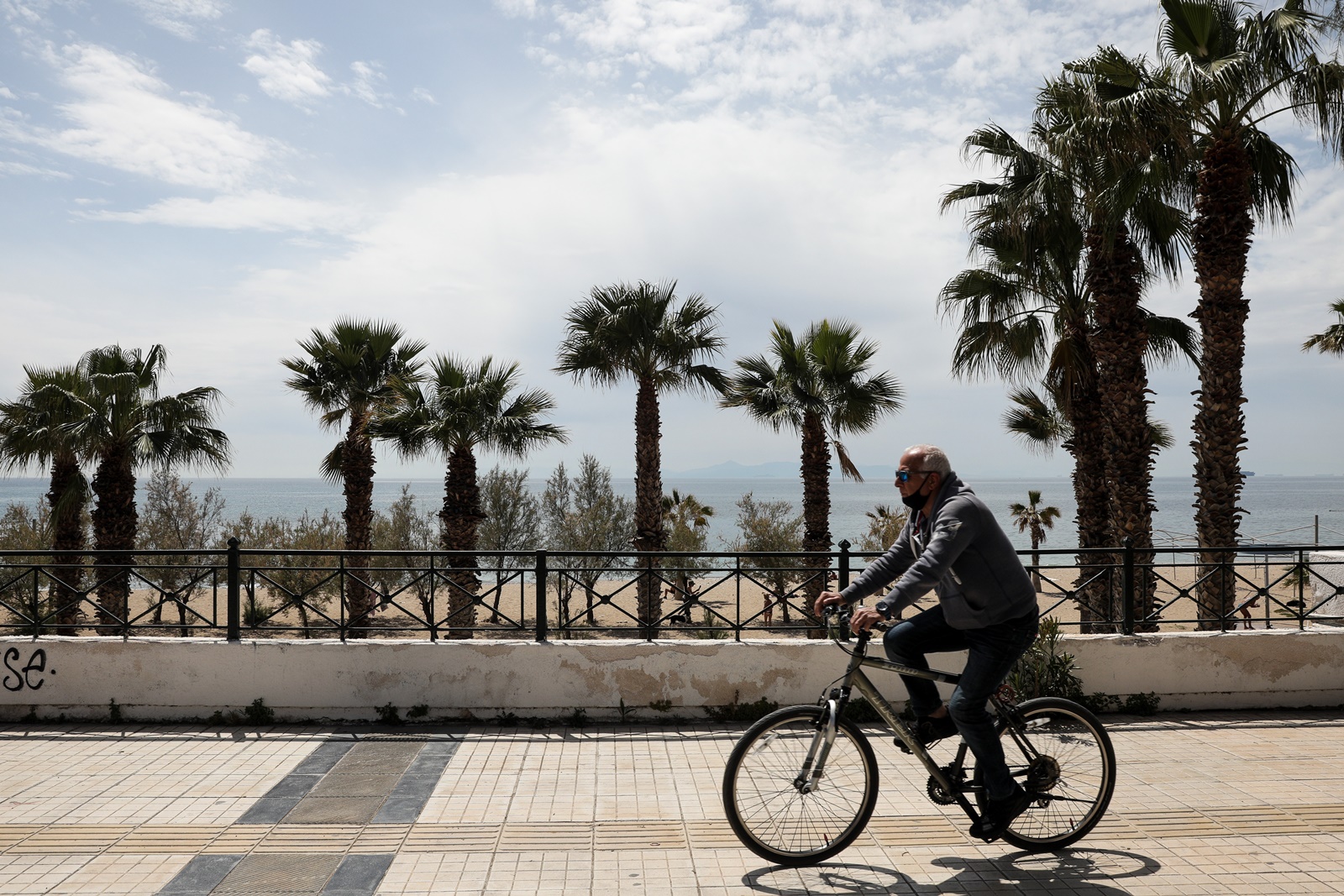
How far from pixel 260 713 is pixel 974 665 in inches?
225

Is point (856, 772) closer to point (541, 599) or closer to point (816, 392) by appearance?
point (541, 599)

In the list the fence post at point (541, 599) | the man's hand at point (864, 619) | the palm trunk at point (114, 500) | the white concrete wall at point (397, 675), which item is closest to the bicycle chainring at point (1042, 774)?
the man's hand at point (864, 619)

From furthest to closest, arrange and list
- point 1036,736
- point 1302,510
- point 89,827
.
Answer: point 1302,510, point 89,827, point 1036,736

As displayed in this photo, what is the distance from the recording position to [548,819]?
520 cm

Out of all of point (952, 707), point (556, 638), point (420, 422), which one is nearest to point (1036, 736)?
point (952, 707)

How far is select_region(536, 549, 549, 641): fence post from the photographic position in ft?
24.5

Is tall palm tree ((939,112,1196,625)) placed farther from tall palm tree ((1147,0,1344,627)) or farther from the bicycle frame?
the bicycle frame

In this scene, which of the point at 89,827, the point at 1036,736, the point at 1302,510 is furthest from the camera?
the point at 1302,510

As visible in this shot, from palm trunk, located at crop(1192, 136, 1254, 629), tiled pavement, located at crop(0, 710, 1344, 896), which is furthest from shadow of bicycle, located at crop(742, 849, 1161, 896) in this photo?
palm trunk, located at crop(1192, 136, 1254, 629)

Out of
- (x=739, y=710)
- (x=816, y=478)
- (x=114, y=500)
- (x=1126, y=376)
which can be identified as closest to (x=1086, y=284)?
(x=1126, y=376)

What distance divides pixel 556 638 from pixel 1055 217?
38.4ft

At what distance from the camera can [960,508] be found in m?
4.22

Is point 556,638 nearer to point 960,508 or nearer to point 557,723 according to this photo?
point 557,723

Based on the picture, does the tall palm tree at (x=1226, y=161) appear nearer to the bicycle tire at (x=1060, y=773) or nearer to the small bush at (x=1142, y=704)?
the small bush at (x=1142, y=704)
